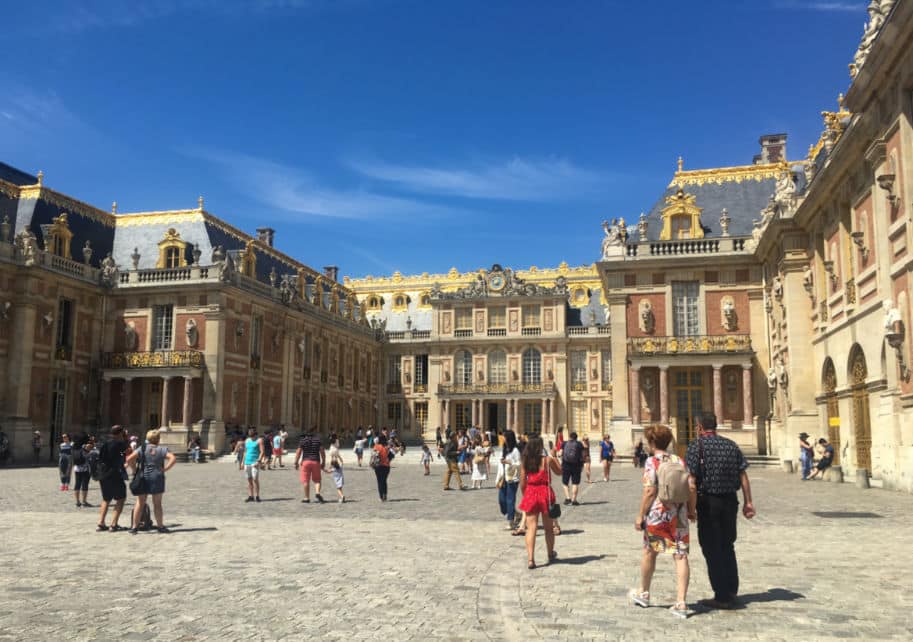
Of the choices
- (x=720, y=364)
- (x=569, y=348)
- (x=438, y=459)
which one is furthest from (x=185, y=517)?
(x=569, y=348)

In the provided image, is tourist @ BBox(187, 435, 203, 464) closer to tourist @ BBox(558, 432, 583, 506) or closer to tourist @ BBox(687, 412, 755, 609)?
tourist @ BBox(558, 432, 583, 506)

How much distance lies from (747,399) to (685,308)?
159 inches

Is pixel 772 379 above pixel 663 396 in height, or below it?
above

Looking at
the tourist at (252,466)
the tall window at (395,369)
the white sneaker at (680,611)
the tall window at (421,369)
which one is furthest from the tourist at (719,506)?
the tall window at (395,369)

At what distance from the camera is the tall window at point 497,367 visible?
54.2 metres

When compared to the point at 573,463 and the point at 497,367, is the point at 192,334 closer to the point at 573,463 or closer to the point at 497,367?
the point at 497,367

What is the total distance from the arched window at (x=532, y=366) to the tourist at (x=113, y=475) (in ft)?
141

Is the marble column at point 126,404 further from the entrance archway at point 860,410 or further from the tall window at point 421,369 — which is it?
the entrance archway at point 860,410

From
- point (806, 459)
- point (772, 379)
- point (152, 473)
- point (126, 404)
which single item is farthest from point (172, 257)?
point (806, 459)

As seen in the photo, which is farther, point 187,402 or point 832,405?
point 187,402

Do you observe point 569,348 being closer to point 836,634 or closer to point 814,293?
point 814,293

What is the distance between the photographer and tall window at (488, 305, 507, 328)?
2157 inches

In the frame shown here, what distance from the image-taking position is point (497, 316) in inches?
2164

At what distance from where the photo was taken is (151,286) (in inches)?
1465
